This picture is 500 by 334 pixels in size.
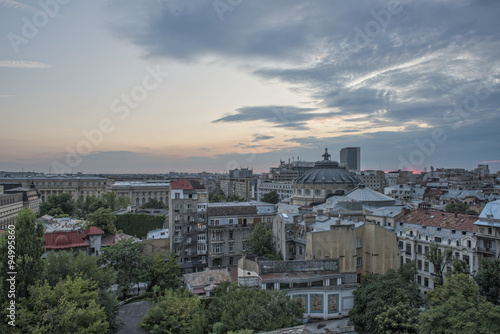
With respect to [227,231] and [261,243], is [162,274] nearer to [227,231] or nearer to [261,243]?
[261,243]

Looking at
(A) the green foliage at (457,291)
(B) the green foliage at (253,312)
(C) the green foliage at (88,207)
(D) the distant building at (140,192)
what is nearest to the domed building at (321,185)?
(A) the green foliage at (457,291)

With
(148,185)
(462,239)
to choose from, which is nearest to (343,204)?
(462,239)

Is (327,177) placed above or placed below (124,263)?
above

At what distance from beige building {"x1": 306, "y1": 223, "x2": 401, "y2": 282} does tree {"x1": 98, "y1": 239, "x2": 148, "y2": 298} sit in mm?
18757

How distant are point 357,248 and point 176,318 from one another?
69.8 ft

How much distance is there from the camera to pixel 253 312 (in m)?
25.0

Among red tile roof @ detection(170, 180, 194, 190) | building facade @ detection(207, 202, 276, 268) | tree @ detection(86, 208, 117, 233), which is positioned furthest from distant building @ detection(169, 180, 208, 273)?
tree @ detection(86, 208, 117, 233)

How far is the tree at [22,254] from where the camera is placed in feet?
70.8

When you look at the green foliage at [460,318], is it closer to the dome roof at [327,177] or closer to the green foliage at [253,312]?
the green foliage at [253,312]

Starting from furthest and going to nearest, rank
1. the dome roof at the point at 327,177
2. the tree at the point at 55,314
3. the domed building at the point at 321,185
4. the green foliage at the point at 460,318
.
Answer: the dome roof at the point at 327,177 → the domed building at the point at 321,185 → the green foliage at the point at 460,318 → the tree at the point at 55,314

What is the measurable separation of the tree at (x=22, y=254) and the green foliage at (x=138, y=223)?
45334 millimetres

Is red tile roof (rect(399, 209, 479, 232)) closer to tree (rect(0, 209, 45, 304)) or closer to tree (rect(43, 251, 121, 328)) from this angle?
tree (rect(43, 251, 121, 328))

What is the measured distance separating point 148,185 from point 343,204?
8996 cm

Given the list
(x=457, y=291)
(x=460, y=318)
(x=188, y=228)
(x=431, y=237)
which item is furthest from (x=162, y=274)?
(x=431, y=237)
